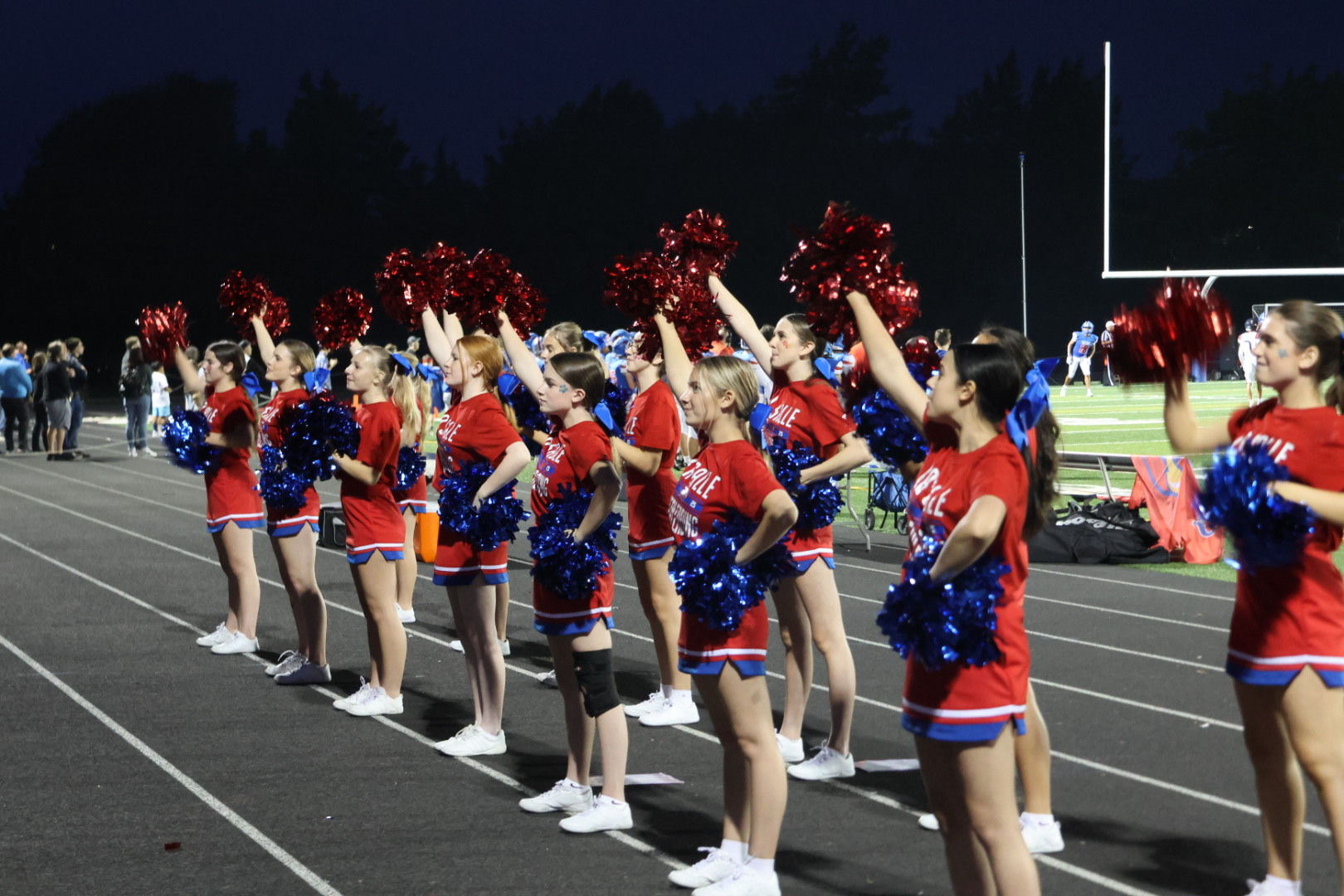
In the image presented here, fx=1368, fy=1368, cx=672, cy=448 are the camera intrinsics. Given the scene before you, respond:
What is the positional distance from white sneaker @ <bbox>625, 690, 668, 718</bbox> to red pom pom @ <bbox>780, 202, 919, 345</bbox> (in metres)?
3.04

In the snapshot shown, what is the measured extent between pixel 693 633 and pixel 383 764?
211 centimetres

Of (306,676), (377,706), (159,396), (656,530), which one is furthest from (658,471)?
(159,396)

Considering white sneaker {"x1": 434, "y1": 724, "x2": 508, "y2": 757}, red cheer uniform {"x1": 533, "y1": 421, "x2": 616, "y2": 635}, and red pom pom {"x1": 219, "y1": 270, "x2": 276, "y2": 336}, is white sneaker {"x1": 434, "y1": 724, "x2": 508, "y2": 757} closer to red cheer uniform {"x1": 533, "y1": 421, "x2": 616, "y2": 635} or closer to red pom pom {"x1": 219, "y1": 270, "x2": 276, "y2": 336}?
red cheer uniform {"x1": 533, "y1": 421, "x2": 616, "y2": 635}

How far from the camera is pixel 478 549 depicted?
5.49 metres

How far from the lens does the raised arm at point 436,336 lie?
611cm

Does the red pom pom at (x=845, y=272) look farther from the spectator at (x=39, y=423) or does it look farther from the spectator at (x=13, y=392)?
the spectator at (x=39, y=423)

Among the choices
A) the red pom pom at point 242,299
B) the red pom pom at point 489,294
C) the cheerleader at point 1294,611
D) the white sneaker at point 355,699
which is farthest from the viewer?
the red pom pom at point 242,299

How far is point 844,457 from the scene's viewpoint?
5258 millimetres

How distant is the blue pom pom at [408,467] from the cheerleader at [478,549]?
1164 millimetres

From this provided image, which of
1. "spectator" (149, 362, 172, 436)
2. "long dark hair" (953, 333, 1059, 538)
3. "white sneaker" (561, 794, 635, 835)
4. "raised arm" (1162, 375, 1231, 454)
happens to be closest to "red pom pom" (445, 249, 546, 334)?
"white sneaker" (561, 794, 635, 835)

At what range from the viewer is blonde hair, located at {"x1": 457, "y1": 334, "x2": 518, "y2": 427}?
5703 mm

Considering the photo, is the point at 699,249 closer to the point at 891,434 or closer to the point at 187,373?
→ the point at 891,434

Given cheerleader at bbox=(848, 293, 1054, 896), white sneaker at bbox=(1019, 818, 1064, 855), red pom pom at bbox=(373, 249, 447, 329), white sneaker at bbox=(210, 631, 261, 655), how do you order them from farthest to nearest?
white sneaker at bbox=(210, 631, 261, 655), red pom pom at bbox=(373, 249, 447, 329), white sneaker at bbox=(1019, 818, 1064, 855), cheerleader at bbox=(848, 293, 1054, 896)

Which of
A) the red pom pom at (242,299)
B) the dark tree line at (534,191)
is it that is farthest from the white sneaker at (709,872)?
the dark tree line at (534,191)
